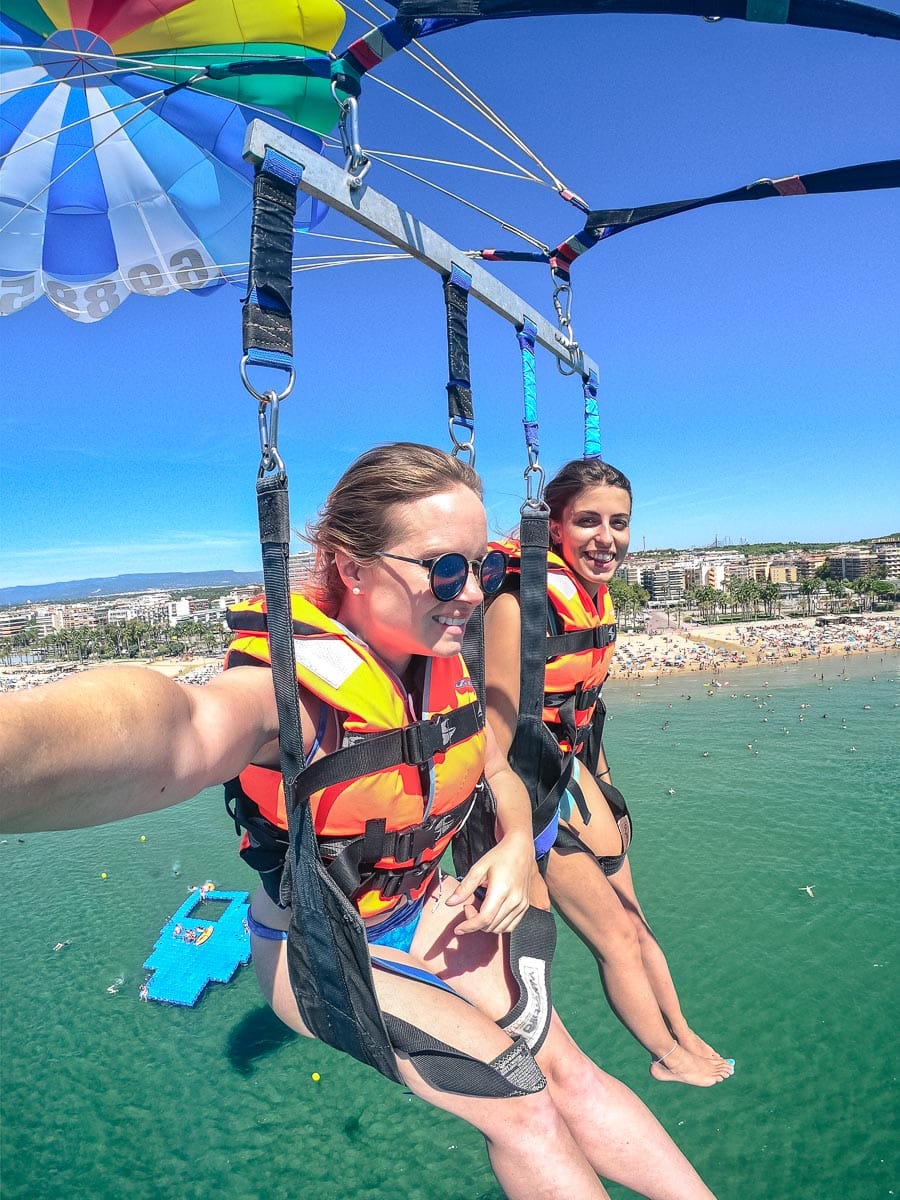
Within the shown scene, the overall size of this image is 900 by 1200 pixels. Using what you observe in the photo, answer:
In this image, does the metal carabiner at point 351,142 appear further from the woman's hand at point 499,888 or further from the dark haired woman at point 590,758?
the woman's hand at point 499,888

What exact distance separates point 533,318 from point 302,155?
4.67ft

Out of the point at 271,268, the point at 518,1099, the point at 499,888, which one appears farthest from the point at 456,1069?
the point at 271,268

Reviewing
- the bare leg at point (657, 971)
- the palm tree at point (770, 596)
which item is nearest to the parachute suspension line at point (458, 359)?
the bare leg at point (657, 971)

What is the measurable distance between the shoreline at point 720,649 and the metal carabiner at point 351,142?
44.1 meters

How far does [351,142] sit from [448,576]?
1122 millimetres

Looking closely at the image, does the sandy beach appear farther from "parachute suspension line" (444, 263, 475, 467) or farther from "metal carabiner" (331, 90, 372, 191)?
"metal carabiner" (331, 90, 372, 191)

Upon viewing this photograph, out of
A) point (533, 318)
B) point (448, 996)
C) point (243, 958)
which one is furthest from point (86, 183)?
point (243, 958)

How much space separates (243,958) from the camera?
972 centimetres

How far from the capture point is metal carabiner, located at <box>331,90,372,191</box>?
1.68m

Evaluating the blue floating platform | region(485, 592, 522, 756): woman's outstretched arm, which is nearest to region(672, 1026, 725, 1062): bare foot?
region(485, 592, 522, 756): woman's outstretched arm

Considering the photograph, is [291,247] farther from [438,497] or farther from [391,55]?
[438,497]

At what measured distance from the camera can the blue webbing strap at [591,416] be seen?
3342mm

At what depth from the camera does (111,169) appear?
20.4ft

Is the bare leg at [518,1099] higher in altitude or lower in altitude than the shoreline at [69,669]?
higher
